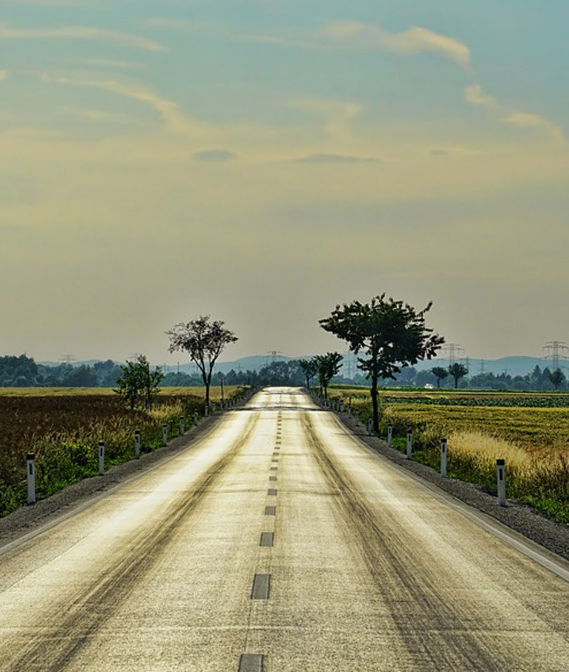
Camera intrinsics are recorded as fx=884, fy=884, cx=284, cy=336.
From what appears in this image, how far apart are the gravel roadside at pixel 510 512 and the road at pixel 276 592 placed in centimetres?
71

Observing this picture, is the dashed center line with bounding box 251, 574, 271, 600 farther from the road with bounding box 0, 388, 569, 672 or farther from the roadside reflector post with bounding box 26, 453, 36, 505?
the roadside reflector post with bounding box 26, 453, 36, 505

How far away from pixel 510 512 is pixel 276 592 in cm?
855

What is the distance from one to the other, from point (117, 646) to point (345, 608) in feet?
7.67

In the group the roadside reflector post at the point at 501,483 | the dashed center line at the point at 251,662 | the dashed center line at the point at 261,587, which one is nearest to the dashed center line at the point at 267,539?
the dashed center line at the point at 261,587

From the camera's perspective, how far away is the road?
6.95 metres

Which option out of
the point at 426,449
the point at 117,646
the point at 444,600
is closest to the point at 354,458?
the point at 426,449

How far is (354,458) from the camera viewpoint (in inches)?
1147

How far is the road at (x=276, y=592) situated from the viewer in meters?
6.95

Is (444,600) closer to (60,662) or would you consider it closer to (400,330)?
(60,662)

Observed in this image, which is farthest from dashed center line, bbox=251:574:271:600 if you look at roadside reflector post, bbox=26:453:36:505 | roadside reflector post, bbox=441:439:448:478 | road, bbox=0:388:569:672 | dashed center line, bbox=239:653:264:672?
roadside reflector post, bbox=441:439:448:478

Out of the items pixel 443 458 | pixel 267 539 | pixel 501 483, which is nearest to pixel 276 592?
pixel 267 539

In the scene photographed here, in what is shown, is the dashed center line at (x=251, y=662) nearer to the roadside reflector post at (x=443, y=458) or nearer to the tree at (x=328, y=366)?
the roadside reflector post at (x=443, y=458)

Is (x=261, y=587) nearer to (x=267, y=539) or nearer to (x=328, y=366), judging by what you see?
(x=267, y=539)

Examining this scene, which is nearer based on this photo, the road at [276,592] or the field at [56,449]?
the road at [276,592]
